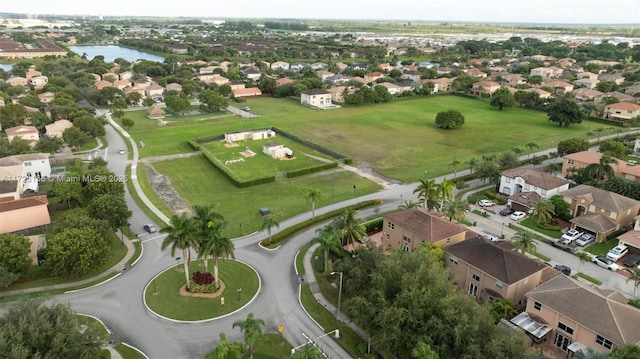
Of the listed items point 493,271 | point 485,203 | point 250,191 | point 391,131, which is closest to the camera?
point 493,271

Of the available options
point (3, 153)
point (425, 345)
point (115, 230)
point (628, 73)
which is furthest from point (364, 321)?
point (628, 73)

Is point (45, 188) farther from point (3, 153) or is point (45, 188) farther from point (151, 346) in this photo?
point (151, 346)

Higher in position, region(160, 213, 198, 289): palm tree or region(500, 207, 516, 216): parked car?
region(160, 213, 198, 289): palm tree

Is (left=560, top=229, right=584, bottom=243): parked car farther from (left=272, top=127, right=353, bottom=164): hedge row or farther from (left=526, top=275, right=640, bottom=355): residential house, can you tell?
(left=272, top=127, right=353, bottom=164): hedge row

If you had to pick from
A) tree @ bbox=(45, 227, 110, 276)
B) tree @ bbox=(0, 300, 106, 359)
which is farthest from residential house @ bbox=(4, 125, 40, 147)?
tree @ bbox=(0, 300, 106, 359)

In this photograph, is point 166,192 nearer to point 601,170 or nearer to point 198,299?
point 198,299

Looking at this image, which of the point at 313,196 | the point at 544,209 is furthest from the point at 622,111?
the point at 313,196
